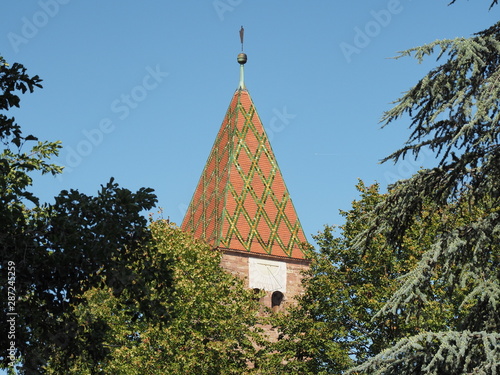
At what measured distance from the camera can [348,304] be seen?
28.7 m

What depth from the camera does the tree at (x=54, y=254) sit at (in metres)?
10.5

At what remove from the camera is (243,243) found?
42312 millimetres

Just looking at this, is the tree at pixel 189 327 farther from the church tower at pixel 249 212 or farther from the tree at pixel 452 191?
the tree at pixel 452 191

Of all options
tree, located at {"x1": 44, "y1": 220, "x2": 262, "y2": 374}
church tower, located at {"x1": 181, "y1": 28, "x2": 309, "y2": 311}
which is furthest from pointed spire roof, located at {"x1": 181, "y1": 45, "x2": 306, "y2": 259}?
tree, located at {"x1": 44, "y1": 220, "x2": 262, "y2": 374}

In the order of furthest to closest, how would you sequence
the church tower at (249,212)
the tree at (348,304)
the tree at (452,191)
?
1. the church tower at (249,212)
2. the tree at (348,304)
3. the tree at (452,191)

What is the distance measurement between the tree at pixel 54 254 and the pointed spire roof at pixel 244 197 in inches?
1191

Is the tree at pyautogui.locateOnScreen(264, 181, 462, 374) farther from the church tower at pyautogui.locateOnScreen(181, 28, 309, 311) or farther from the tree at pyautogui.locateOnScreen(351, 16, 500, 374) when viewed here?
the tree at pyautogui.locateOnScreen(351, 16, 500, 374)

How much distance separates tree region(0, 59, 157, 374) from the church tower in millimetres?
29677

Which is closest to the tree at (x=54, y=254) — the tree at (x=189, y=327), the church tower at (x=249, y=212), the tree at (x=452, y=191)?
the tree at (x=452, y=191)

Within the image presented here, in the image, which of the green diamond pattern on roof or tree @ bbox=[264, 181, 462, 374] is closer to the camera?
tree @ bbox=[264, 181, 462, 374]

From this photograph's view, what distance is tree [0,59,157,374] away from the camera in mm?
10523

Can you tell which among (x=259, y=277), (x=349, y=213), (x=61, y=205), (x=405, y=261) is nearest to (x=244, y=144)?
(x=259, y=277)

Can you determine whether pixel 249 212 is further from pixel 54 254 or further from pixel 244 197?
pixel 54 254

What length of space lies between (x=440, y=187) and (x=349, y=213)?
20.2 metres
